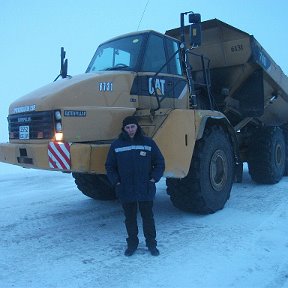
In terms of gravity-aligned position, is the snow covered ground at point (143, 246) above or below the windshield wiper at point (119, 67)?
below

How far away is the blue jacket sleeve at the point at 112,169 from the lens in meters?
3.97

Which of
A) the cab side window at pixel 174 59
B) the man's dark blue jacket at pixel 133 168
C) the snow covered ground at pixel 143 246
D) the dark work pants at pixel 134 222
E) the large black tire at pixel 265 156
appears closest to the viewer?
the snow covered ground at pixel 143 246

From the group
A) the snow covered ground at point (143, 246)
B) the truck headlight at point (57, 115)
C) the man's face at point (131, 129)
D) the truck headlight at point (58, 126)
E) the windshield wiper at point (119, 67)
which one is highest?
the windshield wiper at point (119, 67)

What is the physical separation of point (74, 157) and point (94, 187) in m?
2.34

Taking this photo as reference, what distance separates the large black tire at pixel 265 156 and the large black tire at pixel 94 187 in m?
2.91

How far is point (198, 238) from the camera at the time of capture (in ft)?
14.7

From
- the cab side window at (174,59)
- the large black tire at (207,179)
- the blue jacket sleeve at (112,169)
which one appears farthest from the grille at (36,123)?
the cab side window at (174,59)

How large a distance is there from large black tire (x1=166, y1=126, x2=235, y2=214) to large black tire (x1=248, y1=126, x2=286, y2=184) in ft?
6.80

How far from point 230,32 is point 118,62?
2388mm

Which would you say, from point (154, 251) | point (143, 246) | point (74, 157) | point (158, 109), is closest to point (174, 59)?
point (158, 109)

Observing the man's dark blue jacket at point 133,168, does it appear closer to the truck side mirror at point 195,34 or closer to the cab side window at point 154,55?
the cab side window at point 154,55

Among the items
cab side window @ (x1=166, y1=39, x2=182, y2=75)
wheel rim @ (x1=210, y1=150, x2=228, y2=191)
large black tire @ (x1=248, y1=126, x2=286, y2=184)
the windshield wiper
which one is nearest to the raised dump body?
large black tire @ (x1=248, y1=126, x2=286, y2=184)

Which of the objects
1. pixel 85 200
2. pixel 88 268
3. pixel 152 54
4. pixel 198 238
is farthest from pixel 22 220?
pixel 152 54

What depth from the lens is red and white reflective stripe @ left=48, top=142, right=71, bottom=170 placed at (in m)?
4.23
